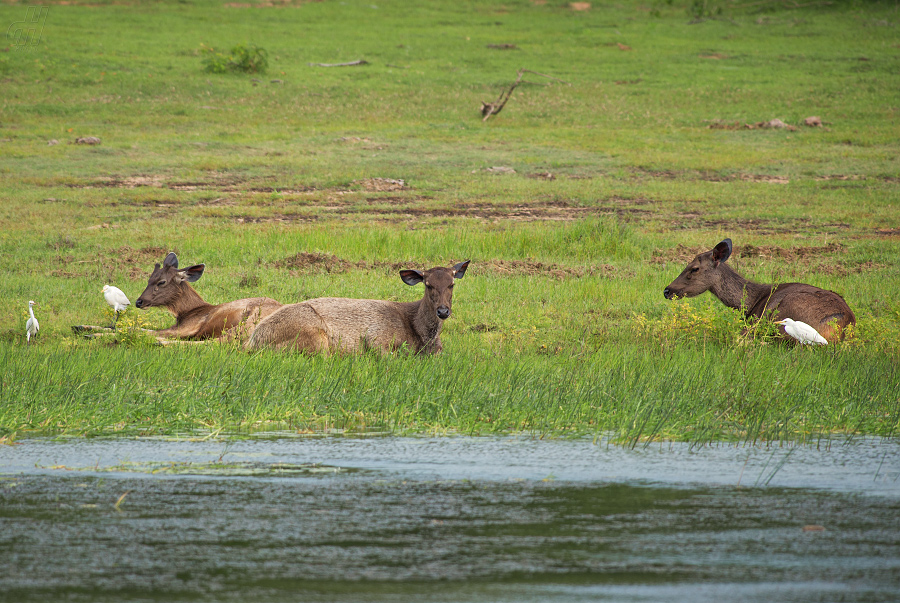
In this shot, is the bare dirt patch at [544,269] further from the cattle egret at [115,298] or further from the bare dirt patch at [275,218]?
the bare dirt patch at [275,218]

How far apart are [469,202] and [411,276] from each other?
13.3 metres

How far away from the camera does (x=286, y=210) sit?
25.2 m

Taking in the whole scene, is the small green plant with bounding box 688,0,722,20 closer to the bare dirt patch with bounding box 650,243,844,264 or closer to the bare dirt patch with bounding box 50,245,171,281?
the bare dirt patch with bounding box 650,243,844,264


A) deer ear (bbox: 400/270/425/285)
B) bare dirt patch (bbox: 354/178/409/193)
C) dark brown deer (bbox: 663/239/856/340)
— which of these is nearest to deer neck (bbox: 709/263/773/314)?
dark brown deer (bbox: 663/239/856/340)

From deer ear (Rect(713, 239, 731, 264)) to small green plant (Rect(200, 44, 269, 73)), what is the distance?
36.0m

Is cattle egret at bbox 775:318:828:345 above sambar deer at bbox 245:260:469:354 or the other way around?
above

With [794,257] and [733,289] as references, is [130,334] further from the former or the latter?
[794,257]

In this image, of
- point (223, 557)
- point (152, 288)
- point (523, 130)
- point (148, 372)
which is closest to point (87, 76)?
point (523, 130)

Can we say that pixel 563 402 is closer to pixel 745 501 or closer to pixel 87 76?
pixel 745 501

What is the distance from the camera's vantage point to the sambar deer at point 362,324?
40.8 feet

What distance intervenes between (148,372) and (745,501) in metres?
6.44

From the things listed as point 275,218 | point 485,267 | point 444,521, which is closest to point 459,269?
point 485,267

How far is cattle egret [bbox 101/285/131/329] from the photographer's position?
45.3ft

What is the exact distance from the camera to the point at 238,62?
47125 millimetres
